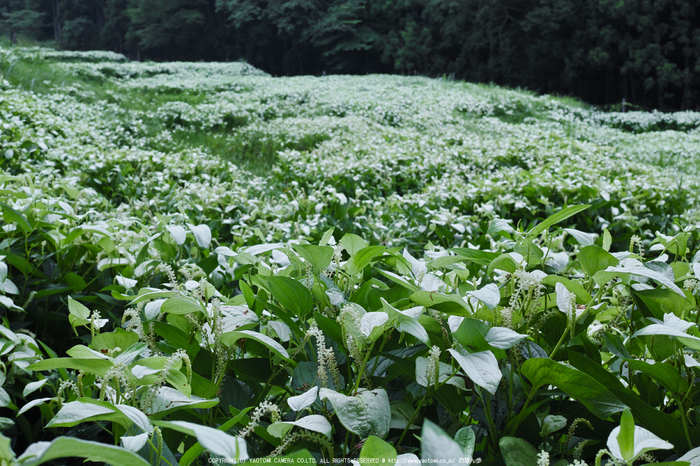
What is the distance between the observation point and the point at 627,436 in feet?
1.59

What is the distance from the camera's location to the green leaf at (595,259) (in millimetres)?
714

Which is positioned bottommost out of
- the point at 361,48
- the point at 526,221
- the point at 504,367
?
the point at 526,221

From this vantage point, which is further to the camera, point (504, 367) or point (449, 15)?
point (449, 15)

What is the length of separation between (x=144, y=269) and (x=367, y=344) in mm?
770

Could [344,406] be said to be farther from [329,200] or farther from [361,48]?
[361,48]

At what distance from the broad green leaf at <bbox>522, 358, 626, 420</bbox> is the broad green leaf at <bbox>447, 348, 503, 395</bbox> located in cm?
7

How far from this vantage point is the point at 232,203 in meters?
2.32

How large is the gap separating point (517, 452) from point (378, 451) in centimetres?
21

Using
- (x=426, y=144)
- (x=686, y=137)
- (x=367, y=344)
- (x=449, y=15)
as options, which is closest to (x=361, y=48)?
(x=449, y=15)

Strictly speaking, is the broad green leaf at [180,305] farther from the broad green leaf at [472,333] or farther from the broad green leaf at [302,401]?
the broad green leaf at [472,333]

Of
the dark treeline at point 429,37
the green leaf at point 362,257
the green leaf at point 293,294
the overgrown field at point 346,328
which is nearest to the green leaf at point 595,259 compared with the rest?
the overgrown field at point 346,328

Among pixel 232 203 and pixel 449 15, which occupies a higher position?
pixel 449 15

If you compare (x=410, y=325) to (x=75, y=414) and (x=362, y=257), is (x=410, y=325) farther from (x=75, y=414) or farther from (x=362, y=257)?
(x=75, y=414)

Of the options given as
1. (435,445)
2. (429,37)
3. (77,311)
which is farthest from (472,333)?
(429,37)
